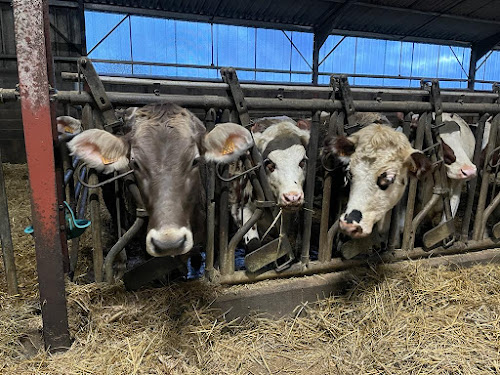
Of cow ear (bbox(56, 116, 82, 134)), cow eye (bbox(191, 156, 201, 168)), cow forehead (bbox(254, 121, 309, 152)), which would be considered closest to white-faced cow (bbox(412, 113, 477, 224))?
cow forehead (bbox(254, 121, 309, 152))

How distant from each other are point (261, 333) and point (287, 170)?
129 cm

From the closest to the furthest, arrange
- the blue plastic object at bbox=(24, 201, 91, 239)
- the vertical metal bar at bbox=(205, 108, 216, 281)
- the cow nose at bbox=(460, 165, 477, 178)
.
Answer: the blue plastic object at bbox=(24, 201, 91, 239) → the vertical metal bar at bbox=(205, 108, 216, 281) → the cow nose at bbox=(460, 165, 477, 178)

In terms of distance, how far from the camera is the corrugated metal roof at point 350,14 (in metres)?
10.9

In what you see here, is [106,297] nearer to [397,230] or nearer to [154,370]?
[154,370]

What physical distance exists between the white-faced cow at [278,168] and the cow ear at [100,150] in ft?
3.93

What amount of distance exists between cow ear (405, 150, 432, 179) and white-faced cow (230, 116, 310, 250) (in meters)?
0.85

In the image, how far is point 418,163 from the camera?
8.86 ft

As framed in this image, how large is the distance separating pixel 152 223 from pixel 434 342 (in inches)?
81.7

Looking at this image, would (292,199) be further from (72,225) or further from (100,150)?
(72,225)

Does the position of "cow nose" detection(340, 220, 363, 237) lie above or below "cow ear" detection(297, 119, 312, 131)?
below

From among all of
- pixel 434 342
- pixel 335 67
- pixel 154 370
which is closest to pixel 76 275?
pixel 154 370

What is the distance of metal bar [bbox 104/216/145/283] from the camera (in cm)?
231

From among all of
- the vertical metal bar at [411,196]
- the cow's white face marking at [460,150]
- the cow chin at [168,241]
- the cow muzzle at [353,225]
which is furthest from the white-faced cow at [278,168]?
the cow's white face marking at [460,150]

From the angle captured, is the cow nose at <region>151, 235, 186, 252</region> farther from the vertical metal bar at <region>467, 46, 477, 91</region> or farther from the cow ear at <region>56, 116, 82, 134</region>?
the vertical metal bar at <region>467, 46, 477, 91</region>
